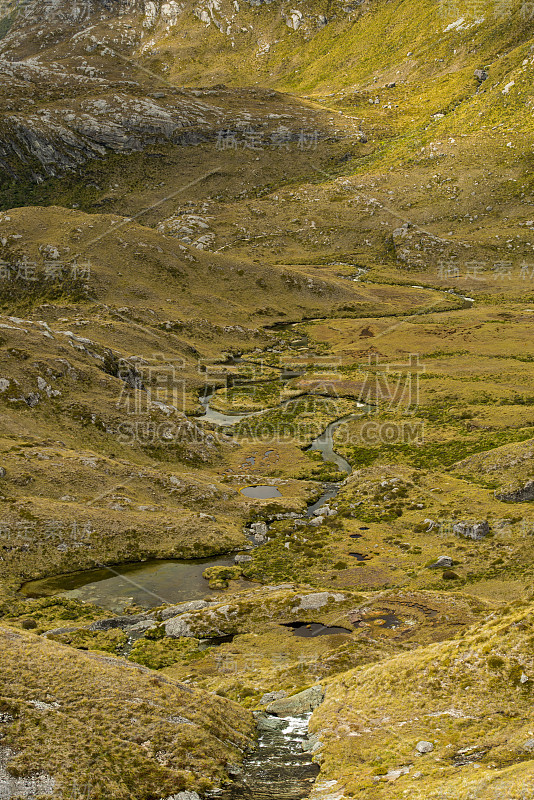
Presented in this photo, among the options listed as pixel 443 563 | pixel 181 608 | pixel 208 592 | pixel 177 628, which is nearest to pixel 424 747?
pixel 177 628

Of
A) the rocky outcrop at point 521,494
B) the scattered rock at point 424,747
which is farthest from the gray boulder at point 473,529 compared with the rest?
the scattered rock at point 424,747

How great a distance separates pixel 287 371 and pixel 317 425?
3613 centimetres

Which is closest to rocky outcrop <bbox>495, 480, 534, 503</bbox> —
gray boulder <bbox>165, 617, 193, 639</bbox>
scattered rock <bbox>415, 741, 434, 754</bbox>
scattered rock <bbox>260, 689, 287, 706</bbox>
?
gray boulder <bbox>165, 617, 193, 639</bbox>

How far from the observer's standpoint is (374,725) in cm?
2844

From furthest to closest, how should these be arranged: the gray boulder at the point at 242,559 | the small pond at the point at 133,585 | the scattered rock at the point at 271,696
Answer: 1. the gray boulder at the point at 242,559
2. the small pond at the point at 133,585
3. the scattered rock at the point at 271,696

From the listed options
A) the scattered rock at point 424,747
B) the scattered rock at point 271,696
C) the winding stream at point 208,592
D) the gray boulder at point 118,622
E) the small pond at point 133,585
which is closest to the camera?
the scattered rock at point 424,747

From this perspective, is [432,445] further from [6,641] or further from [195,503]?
[6,641]

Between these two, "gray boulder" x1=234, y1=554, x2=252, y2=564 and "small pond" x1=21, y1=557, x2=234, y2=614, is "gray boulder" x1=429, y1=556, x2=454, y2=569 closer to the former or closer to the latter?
"gray boulder" x1=234, y1=554, x2=252, y2=564

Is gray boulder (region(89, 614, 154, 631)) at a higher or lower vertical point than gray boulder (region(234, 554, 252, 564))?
higher

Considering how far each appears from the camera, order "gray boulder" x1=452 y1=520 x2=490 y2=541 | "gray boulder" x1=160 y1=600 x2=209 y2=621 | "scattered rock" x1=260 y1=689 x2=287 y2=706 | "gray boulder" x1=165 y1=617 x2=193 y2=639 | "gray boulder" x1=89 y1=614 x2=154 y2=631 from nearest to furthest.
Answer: "scattered rock" x1=260 y1=689 x2=287 y2=706, "gray boulder" x1=165 y1=617 x2=193 y2=639, "gray boulder" x1=89 y1=614 x2=154 y2=631, "gray boulder" x1=160 y1=600 x2=209 y2=621, "gray boulder" x1=452 y1=520 x2=490 y2=541

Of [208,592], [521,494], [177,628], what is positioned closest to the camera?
[177,628]

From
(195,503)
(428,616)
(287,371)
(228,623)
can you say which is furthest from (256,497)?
(287,371)

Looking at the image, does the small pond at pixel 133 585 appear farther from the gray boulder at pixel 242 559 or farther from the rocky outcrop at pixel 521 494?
the rocky outcrop at pixel 521 494

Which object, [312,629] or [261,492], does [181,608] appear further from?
[261,492]
